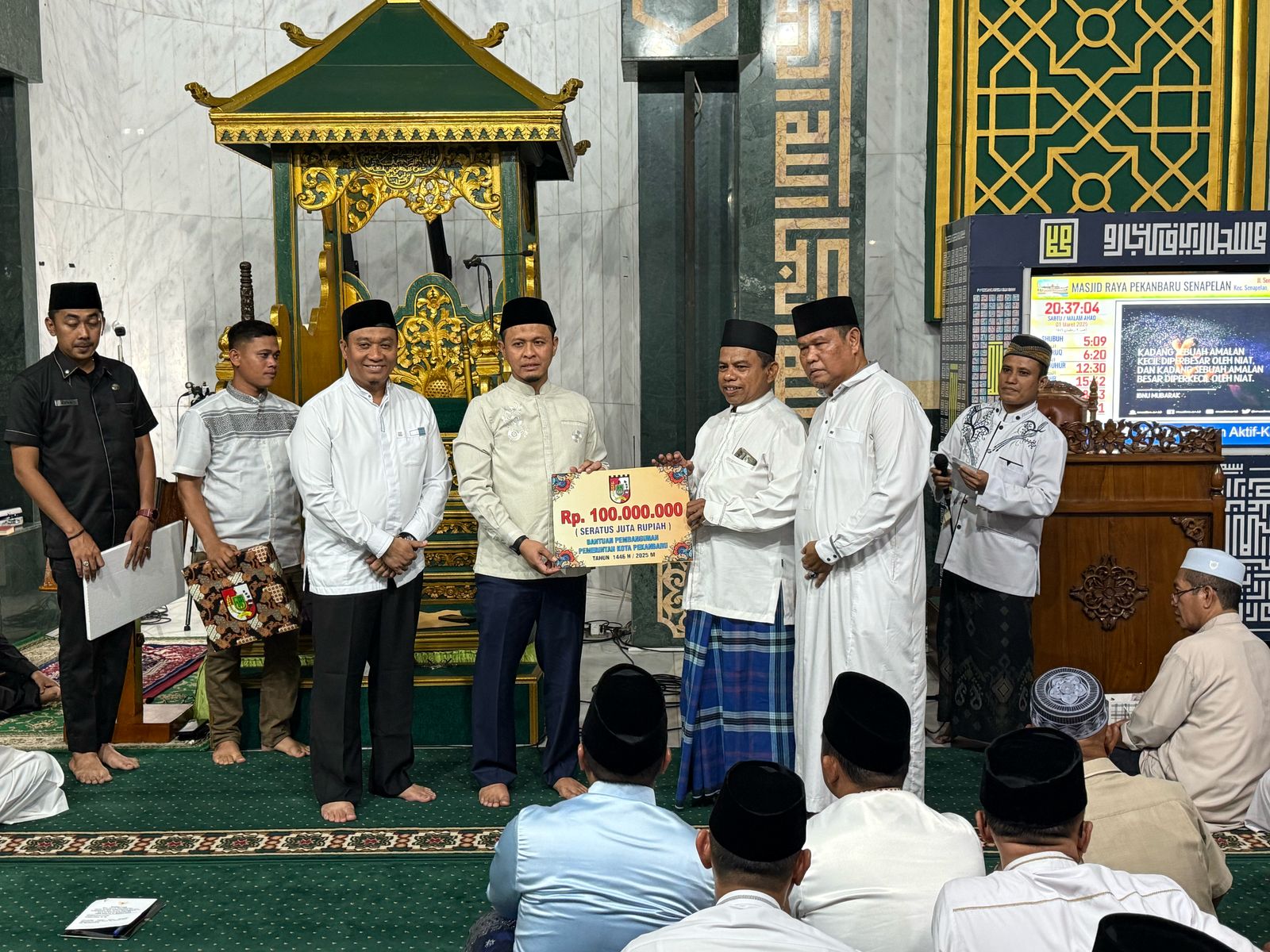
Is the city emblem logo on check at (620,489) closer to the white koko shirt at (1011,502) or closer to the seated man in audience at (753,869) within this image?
the white koko shirt at (1011,502)

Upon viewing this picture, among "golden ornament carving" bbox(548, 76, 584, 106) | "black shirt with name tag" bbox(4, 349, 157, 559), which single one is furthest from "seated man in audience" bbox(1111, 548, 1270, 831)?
"black shirt with name tag" bbox(4, 349, 157, 559)

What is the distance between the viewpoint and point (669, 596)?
21.6ft

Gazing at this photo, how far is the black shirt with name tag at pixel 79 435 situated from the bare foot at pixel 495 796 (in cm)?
174

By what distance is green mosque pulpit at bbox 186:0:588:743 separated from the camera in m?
4.62

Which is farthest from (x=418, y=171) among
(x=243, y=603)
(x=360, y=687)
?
(x=360, y=687)

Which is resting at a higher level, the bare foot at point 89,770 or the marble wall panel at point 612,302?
the marble wall panel at point 612,302

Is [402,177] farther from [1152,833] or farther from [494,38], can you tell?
[1152,833]

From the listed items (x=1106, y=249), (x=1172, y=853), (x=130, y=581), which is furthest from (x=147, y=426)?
(x=1106, y=249)

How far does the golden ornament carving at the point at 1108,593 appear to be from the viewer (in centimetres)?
515

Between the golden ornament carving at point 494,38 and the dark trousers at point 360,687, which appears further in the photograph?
the golden ornament carving at point 494,38

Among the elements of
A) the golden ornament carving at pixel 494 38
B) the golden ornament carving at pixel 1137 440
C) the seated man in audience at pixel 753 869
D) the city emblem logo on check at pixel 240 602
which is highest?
the golden ornament carving at pixel 494 38

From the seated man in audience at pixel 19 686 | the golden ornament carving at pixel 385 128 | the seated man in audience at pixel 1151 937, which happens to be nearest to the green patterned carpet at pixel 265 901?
the seated man in audience at pixel 19 686

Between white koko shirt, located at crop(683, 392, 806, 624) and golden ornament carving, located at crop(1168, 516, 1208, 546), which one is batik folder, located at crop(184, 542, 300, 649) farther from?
golden ornament carving, located at crop(1168, 516, 1208, 546)

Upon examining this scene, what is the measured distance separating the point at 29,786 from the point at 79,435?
126cm
